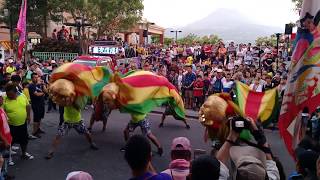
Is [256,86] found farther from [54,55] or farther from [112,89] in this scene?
[54,55]

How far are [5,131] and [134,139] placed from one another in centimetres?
410

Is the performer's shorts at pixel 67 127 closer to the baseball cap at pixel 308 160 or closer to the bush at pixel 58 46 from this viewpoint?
the baseball cap at pixel 308 160

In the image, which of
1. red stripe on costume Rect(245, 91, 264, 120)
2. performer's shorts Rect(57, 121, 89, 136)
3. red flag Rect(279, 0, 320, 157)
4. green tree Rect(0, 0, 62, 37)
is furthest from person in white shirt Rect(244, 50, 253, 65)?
red flag Rect(279, 0, 320, 157)

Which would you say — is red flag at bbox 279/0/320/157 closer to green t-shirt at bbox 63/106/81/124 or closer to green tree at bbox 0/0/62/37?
green t-shirt at bbox 63/106/81/124

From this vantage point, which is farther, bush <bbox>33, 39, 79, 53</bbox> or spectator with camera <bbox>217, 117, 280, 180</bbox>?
bush <bbox>33, 39, 79, 53</bbox>

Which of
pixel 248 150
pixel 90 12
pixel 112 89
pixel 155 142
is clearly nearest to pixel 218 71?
pixel 155 142

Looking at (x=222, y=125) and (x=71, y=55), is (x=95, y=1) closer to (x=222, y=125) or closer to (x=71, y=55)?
(x=71, y=55)

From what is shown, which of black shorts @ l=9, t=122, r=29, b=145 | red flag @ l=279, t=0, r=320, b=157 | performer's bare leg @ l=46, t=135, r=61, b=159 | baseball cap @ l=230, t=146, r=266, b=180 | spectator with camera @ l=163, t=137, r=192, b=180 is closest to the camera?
baseball cap @ l=230, t=146, r=266, b=180

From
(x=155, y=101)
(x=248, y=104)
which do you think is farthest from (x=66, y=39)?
(x=248, y=104)

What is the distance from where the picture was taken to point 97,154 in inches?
333

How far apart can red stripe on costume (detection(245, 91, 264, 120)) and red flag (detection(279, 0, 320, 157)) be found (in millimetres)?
1121

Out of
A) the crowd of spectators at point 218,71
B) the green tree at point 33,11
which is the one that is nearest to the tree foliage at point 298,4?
the crowd of spectators at point 218,71

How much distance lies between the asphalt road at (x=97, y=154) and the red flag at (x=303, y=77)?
Result: 8.19ft

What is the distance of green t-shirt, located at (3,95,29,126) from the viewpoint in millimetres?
7509
